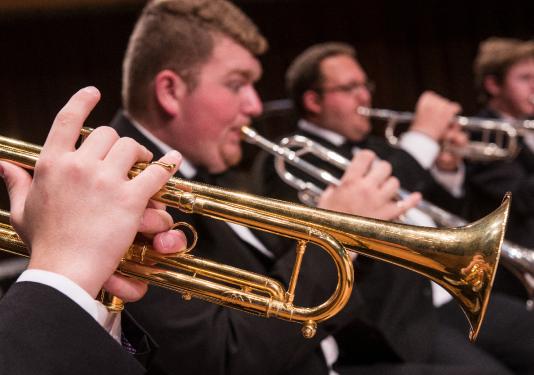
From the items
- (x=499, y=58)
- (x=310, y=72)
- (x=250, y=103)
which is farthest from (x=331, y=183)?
(x=499, y=58)

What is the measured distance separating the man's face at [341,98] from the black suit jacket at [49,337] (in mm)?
2198

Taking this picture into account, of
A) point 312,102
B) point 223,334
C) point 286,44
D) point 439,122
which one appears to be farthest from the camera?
point 286,44

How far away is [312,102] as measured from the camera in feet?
9.18

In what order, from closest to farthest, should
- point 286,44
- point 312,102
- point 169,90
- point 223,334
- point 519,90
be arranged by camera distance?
point 223,334, point 169,90, point 312,102, point 519,90, point 286,44

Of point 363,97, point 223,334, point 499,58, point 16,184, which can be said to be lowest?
point 223,334

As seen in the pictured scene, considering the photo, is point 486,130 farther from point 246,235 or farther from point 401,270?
point 246,235

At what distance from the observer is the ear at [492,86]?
130 inches

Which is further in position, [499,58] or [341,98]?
[499,58]

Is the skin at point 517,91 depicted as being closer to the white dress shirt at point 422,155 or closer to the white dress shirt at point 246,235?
the white dress shirt at point 422,155

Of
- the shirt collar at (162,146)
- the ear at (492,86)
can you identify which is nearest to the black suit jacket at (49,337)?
the shirt collar at (162,146)

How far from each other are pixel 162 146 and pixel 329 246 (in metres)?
0.71

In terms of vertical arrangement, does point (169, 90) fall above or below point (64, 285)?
above

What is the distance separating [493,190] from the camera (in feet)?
8.99

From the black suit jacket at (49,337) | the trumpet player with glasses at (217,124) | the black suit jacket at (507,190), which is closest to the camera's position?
the black suit jacket at (49,337)
